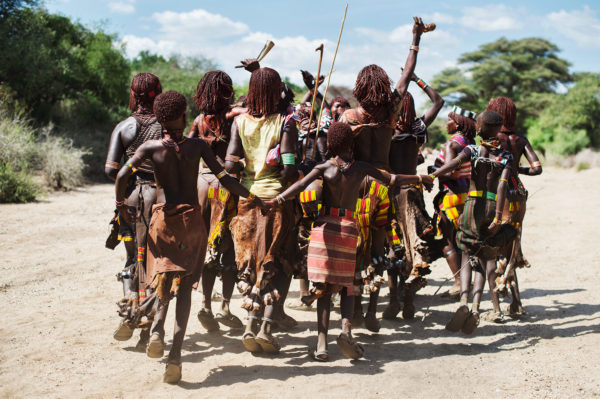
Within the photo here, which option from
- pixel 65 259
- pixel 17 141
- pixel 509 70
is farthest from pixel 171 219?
pixel 509 70

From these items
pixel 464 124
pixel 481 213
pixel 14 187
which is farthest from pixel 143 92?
pixel 14 187

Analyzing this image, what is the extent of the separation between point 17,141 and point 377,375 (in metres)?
12.6

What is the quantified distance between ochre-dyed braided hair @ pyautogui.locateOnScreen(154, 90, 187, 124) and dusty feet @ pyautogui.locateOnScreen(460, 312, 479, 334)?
3.23m

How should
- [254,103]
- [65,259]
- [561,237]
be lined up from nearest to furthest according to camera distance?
[254,103] → [65,259] → [561,237]

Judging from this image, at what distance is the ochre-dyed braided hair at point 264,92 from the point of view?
15.4ft

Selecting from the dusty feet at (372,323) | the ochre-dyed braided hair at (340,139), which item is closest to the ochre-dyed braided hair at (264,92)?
the ochre-dyed braided hair at (340,139)

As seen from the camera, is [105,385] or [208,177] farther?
[208,177]

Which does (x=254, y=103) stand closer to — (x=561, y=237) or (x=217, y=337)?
(x=217, y=337)

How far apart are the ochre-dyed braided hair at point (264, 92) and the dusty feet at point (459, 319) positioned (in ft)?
8.36

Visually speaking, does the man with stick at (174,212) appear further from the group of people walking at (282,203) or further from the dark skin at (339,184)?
the dark skin at (339,184)

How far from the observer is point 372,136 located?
502 centimetres

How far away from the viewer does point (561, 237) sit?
34.9 feet

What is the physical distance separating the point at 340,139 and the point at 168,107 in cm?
134

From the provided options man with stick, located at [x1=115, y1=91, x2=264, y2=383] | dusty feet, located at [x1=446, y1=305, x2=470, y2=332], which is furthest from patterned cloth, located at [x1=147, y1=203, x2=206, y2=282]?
dusty feet, located at [x1=446, y1=305, x2=470, y2=332]
